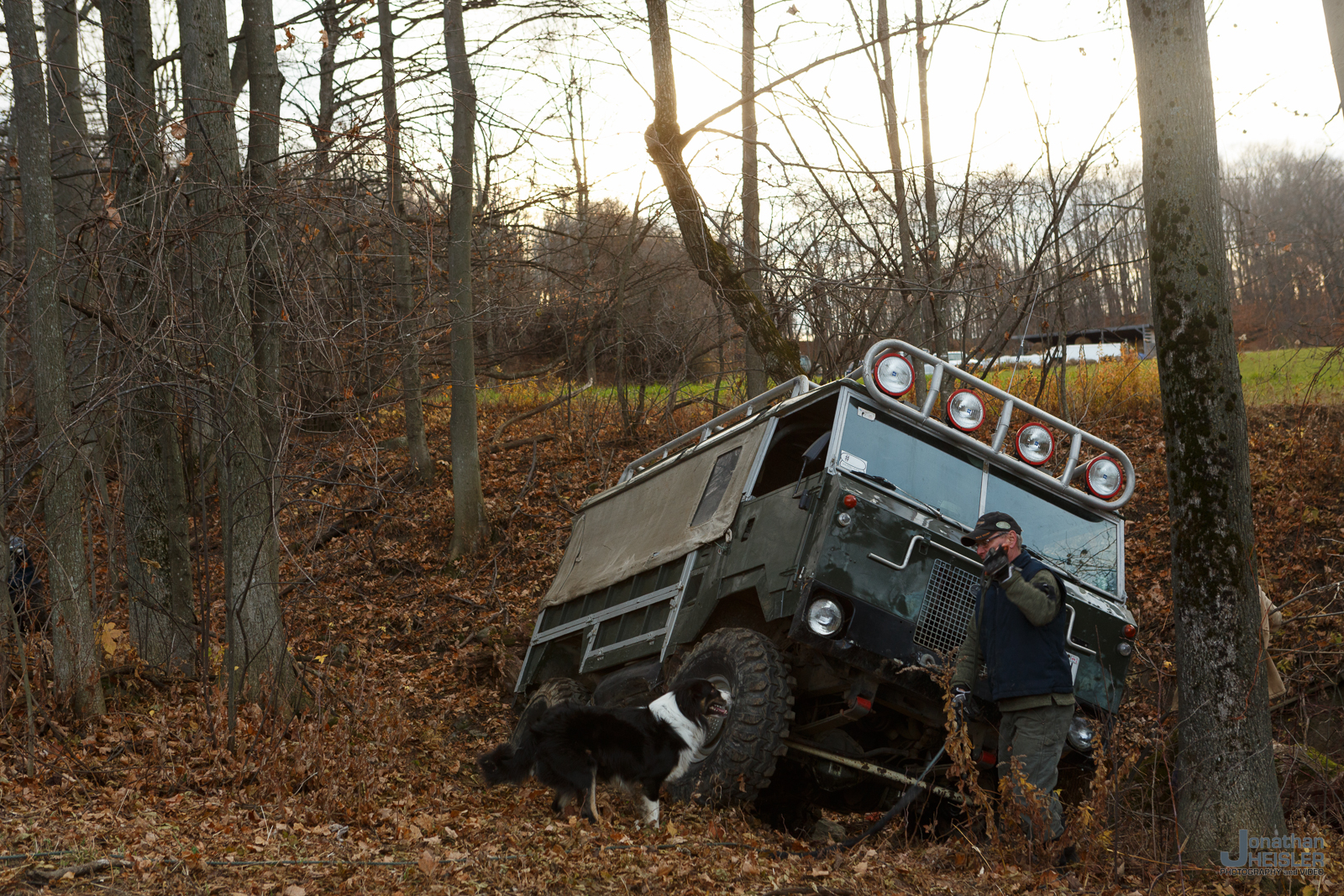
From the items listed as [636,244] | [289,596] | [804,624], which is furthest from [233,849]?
[636,244]

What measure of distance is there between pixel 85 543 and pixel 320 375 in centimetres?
251

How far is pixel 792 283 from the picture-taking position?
13.9 metres

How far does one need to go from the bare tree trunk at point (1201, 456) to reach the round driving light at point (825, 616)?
192cm

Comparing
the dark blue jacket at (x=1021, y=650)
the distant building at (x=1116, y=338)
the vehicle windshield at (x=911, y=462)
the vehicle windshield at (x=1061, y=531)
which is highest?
the distant building at (x=1116, y=338)

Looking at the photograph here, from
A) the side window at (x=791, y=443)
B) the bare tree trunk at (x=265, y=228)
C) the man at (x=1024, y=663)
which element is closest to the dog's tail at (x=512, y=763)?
the bare tree trunk at (x=265, y=228)

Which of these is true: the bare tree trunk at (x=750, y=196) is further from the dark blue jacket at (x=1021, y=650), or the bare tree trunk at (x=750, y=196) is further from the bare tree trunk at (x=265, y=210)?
the dark blue jacket at (x=1021, y=650)

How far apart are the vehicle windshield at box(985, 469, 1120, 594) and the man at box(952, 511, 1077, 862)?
125 cm

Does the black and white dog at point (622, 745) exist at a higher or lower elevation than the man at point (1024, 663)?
lower

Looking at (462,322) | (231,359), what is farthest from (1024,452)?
(462,322)

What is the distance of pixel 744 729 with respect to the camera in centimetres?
587

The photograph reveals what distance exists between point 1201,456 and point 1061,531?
4.60 feet

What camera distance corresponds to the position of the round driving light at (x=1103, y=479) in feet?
22.7

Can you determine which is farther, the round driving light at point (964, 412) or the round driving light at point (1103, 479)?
the round driving light at point (1103, 479)

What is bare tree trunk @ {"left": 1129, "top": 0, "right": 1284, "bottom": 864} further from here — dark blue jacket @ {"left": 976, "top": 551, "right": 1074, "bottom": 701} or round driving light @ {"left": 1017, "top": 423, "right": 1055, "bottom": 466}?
round driving light @ {"left": 1017, "top": 423, "right": 1055, "bottom": 466}
